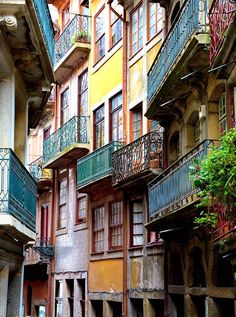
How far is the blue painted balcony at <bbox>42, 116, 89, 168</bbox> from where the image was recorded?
93.7 ft

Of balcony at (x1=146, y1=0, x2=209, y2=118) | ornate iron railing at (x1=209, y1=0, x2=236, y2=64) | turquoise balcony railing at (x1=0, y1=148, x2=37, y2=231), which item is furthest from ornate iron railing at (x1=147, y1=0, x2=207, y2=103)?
turquoise balcony railing at (x1=0, y1=148, x2=37, y2=231)

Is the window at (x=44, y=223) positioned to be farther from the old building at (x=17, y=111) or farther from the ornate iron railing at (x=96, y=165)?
the old building at (x=17, y=111)

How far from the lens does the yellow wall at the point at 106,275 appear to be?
24823 millimetres

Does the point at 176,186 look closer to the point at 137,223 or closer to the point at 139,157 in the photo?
the point at 139,157

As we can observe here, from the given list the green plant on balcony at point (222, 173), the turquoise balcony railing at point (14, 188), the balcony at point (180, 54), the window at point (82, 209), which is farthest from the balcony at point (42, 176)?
the green plant on balcony at point (222, 173)

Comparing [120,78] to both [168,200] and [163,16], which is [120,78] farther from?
[168,200]

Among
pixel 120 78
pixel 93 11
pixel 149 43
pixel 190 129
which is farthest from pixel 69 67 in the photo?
pixel 190 129

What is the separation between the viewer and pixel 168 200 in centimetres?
1734

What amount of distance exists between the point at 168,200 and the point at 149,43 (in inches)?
299

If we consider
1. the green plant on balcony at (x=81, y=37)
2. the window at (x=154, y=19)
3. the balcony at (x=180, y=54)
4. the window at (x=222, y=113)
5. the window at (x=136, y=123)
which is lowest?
the window at (x=222, y=113)

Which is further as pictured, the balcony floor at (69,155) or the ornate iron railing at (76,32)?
the ornate iron railing at (76,32)

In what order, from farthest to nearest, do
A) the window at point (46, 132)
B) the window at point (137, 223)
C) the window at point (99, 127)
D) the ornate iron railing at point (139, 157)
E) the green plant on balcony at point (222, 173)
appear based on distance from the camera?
the window at point (46, 132)
the window at point (99, 127)
the window at point (137, 223)
the ornate iron railing at point (139, 157)
the green plant on balcony at point (222, 173)

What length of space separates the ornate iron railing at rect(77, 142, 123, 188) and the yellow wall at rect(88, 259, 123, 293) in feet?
9.86

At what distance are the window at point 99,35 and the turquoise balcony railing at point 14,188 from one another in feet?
47.8
